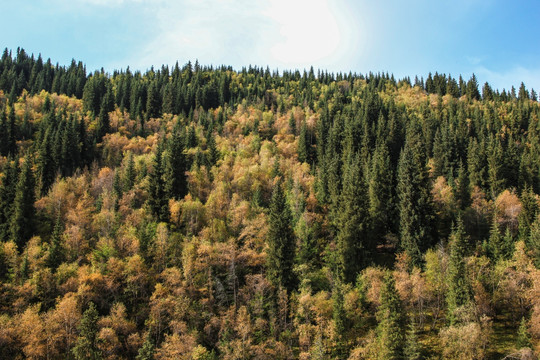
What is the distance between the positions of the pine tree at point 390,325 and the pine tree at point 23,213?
60.4m

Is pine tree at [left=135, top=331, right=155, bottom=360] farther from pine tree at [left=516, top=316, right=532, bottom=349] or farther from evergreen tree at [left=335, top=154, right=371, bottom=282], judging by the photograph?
pine tree at [left=516, top=316, right=532, bottom=349]

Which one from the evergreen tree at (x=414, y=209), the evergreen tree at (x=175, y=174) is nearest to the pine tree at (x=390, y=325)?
the evergreen tree at (x=414, y=209)

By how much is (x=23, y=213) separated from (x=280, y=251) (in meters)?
47.5

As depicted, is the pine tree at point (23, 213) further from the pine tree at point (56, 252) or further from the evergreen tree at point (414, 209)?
the evergreen tree at point (414, 209)

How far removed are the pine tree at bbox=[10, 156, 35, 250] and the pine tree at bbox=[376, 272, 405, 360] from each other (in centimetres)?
6039

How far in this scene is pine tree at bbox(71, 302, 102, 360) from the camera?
42.4 m

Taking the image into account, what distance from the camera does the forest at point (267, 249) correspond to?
1807 inches

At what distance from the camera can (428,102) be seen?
501ft

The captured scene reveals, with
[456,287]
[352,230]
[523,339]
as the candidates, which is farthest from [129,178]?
[523,339]

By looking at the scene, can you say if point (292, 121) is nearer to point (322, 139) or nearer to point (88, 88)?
→ point (322, 139)

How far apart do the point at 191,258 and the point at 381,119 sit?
7357 cm

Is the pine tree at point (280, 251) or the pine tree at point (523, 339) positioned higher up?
the pine tree at point (280, 251)

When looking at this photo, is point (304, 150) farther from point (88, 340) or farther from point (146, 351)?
point (88, 340)

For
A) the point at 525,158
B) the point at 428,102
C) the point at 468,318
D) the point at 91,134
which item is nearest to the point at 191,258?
the point at 468,318
